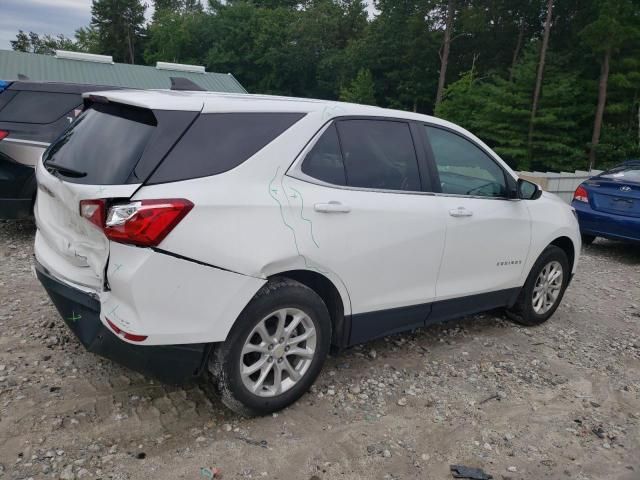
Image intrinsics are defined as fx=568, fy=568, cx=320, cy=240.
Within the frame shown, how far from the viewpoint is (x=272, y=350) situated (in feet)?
10.3

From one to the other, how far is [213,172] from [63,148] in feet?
3.53

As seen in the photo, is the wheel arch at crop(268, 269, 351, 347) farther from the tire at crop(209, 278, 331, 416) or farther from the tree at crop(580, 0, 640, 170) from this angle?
the tree at crop(580, 0, 640, 170)

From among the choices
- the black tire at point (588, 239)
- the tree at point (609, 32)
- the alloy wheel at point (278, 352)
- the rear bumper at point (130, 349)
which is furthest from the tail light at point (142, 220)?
the tree at point (609, 32)

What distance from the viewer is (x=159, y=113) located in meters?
2.82

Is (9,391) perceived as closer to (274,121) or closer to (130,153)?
(130,153)

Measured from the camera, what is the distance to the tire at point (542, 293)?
488 centimetres

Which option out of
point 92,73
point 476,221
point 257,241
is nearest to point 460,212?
point 476,221

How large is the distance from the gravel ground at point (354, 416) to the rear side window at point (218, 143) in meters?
1.38

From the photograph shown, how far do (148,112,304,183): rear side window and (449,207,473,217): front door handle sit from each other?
1360mm

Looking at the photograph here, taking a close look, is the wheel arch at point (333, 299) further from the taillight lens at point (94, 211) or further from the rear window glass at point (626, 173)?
A: the rear window glass at point (626, 173)

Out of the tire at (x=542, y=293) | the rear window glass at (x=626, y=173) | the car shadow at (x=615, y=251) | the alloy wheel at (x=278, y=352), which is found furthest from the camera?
the car shadow at (x=615, y=251)

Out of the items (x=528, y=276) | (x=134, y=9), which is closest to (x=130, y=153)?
(x=528, y=276)

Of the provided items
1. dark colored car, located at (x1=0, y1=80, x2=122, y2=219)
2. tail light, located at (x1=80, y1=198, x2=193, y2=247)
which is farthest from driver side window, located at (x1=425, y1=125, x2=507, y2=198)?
dark colored car, located at (x1=0, y1=80, x2=122, y2=219)

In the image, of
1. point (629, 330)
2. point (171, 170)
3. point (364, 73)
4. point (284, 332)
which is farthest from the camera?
point (364, 73)
